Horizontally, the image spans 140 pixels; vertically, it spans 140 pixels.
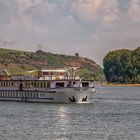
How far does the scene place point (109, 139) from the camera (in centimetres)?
7500

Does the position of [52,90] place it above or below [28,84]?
below

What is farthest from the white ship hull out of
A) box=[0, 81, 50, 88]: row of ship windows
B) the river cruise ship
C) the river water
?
the river water

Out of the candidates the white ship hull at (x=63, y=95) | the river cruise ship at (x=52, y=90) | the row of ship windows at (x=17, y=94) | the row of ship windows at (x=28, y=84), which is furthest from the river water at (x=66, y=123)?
the row of ship windows at (x=17, y=94)

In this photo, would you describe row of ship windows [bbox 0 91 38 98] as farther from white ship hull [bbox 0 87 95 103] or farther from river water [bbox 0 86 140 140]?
river water [bbox 0 86 140 140]

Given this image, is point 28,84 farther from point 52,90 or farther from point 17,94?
point 52,90

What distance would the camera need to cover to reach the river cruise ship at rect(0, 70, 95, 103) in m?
135

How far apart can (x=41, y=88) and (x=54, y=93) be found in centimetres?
463

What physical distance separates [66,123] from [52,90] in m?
42.8

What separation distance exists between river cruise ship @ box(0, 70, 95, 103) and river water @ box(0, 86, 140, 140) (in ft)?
21.1

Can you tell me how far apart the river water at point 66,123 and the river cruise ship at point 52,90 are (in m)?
6.44

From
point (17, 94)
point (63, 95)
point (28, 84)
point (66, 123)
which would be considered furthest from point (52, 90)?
point (66, 123)

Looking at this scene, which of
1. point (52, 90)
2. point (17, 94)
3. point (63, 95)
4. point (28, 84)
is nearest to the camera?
point (63, 95)

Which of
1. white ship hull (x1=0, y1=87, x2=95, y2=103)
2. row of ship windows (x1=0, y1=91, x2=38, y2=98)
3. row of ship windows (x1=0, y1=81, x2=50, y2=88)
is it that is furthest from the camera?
row of ship windows (x1=0, y1=91, x2=38, y2=98)

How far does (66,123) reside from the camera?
307ft
